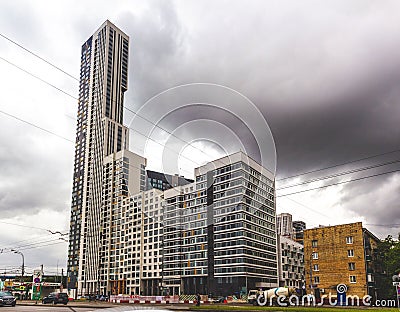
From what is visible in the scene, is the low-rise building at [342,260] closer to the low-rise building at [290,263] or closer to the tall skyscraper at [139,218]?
the tall skyscraper at [139,218]

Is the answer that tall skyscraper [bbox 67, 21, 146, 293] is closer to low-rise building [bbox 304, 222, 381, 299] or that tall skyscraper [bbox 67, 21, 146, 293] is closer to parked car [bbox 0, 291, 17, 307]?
low-rise building [bbox 304, 222, 381, 299]

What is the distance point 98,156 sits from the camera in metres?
149

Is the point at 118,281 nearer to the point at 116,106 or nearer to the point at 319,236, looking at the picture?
the point at 116,106

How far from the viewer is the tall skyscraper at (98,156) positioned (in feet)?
461

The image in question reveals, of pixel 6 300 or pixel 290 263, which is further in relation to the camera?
pixel 290 263

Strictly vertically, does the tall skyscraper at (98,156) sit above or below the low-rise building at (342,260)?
above

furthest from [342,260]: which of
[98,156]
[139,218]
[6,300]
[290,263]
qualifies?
[98,156]

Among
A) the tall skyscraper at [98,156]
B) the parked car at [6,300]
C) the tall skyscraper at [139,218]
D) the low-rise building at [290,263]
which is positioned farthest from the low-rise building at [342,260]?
the tall skyscraper at [98,156]

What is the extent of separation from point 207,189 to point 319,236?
39.8 meters

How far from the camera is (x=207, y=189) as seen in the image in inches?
3819

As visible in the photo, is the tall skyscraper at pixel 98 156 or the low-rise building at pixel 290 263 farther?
the tall skyscraper at pixel 98 156

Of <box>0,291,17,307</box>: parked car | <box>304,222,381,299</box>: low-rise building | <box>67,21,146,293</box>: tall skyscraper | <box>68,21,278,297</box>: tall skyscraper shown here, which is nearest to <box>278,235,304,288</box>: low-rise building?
<box>68,21,278,297</box>: tall skyscraper

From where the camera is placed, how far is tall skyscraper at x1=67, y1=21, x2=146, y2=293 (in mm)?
140500

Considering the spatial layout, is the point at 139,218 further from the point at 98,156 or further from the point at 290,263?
the point at 290,263
